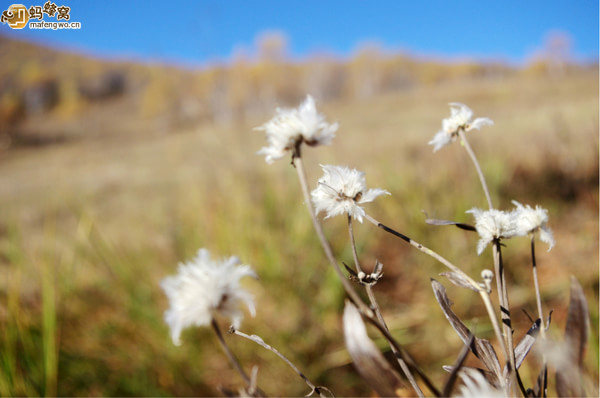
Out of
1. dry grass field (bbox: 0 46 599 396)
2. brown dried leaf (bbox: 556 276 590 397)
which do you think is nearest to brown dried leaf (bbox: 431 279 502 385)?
brown dried leaf (bbox: 556 276 590 397)

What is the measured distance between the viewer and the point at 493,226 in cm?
26

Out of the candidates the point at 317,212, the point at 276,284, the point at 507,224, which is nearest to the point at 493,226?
the point at 507,224

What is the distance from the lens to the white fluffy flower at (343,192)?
0.26 m

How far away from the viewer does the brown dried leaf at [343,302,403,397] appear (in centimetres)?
20

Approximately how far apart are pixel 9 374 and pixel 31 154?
63.3 ft

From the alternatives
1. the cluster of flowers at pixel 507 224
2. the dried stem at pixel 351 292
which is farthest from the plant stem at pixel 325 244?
the cluster of flowers at pixel 507 224

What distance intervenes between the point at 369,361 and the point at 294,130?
155 mm

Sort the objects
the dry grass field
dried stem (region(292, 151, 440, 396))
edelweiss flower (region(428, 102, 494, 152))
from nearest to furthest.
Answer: dried stem (region(292, 151, 440, 396)), edelweiss flower (region(428, 102, 494, 152)), the dry grass field

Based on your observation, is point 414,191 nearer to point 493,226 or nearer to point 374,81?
point 493,226

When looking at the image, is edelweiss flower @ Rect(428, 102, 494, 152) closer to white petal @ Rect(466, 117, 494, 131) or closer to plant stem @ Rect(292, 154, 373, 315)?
white petal @ Rect(466, 117, 494, 131)

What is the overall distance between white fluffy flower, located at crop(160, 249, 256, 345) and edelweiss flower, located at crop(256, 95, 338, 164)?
8 cm

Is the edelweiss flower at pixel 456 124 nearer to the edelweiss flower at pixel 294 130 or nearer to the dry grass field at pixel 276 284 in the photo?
the edelweiss flower at pixel 294 130

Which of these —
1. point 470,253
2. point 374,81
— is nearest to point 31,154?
point 470,253

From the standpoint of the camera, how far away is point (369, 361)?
21 cm
